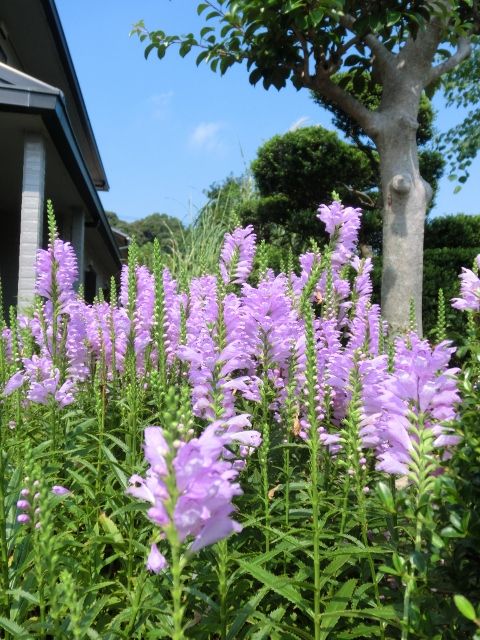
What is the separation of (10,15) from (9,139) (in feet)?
12.2

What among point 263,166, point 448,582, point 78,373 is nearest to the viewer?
point 448,582

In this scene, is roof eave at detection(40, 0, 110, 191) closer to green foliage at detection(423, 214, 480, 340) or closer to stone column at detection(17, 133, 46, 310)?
stone column at detection(17, 133, 46, 310)

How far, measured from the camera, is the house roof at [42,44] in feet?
40.5

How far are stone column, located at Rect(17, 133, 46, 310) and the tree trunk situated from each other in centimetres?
523

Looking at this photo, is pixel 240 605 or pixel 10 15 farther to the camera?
pixel 10 15

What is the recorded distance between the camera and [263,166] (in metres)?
17.6

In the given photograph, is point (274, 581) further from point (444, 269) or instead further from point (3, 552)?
point (444, 269)

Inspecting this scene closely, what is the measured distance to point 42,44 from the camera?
14.3m

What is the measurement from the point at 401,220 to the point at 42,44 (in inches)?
394

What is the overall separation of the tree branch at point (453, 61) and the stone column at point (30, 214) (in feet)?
20.8

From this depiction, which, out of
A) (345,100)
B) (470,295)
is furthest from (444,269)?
(470,295)

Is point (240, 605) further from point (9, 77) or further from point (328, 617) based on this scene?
point (9, 77)

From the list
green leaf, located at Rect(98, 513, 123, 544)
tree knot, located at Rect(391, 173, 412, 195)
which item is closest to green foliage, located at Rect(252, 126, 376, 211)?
tree knot, located at Rect(391, 173, 412, 195)

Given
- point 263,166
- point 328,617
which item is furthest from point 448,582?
point 263,166
